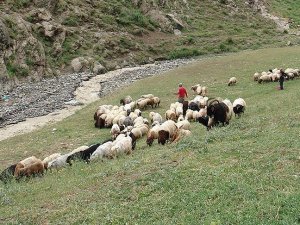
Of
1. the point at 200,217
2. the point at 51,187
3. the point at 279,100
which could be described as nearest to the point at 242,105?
the point at 279,100

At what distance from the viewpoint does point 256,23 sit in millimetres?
66250

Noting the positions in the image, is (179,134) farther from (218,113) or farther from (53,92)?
(53,92)

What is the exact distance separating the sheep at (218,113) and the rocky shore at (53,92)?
581 inches

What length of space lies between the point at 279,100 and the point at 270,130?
6.61 m

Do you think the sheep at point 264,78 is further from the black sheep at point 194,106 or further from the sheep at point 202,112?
the sheep at point 202,112

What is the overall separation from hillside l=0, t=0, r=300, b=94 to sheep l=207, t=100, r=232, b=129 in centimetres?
2471

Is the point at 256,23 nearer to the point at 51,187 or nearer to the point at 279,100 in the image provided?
the point at 279,100

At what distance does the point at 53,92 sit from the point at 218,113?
21416 mm

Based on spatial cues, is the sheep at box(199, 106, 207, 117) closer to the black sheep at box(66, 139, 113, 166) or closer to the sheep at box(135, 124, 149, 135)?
the sheep at box(135, 124, 149, 135)

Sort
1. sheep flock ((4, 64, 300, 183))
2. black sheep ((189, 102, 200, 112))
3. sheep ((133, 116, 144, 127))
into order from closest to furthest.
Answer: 1. sheep flock ((4, 64, 300, 183))
2. sheep ((133, 116, 144, 127))
3. black sheep ((189, 102, 200, 112))

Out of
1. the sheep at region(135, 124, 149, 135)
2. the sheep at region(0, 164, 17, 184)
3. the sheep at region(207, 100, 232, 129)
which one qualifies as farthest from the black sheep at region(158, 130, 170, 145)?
the sheep at region(0, 164, 17, 184)

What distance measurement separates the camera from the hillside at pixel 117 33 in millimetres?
42438

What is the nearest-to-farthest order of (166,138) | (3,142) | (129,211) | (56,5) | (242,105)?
(129,211) < (166,138) < (242,105) < (3,142) < (56,5)

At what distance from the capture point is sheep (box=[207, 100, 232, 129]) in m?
16.5
